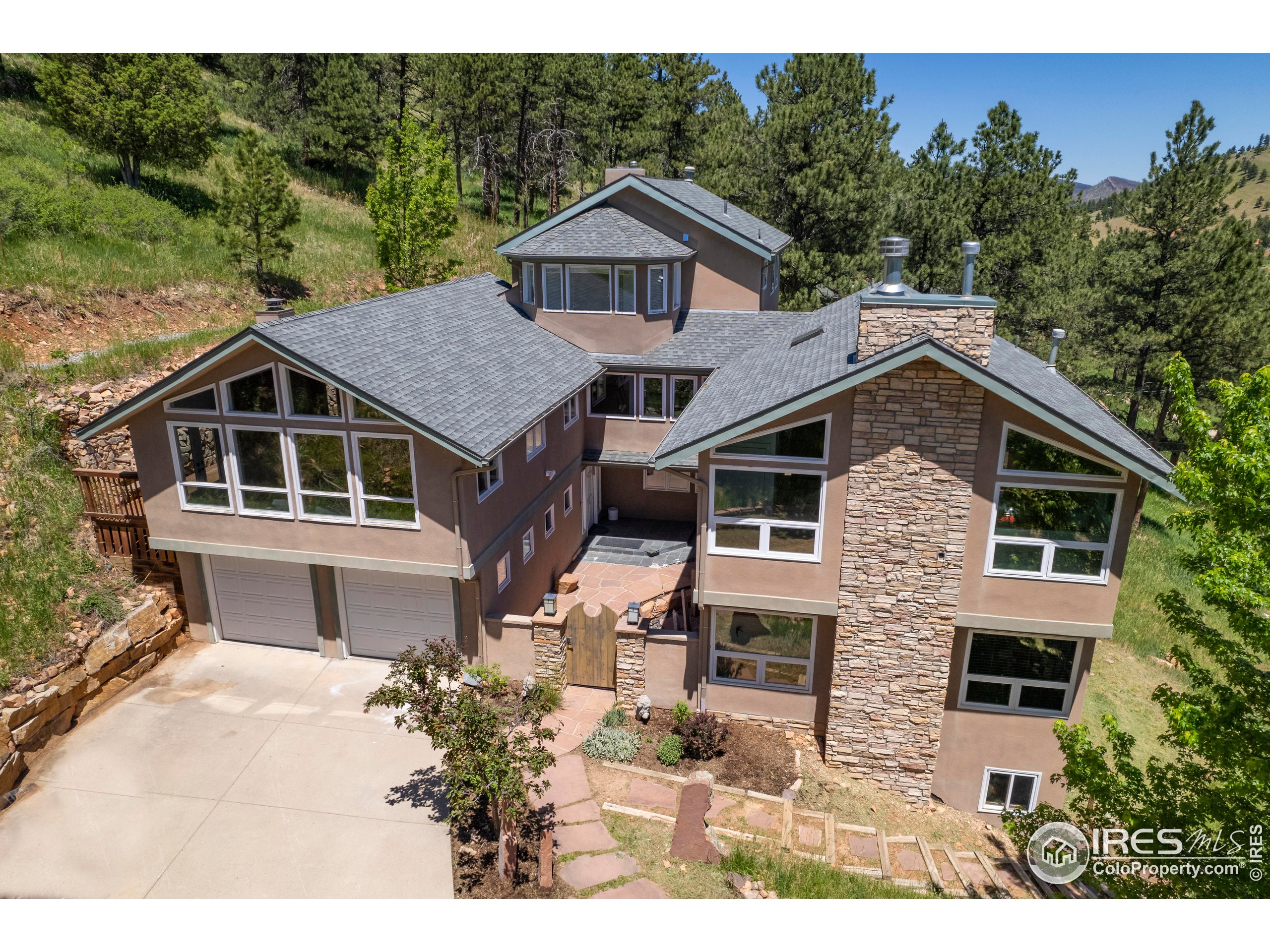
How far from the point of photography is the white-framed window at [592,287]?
22.6 metres

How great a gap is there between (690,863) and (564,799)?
8.28 feet

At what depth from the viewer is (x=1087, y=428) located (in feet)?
39.9

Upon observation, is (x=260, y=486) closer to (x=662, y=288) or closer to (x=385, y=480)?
(x=385, y=480)

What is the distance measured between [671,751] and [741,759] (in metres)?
1.40

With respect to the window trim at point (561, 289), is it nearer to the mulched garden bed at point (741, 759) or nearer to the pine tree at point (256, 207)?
the mulched garden bed at point (741, 759)

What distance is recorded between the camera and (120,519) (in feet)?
55.1

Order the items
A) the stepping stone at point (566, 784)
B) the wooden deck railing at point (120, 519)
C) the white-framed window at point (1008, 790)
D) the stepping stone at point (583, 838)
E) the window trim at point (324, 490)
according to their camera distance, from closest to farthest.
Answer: the stepping stone at point (583, 838) < the stepping stone at point (566, 784) < the window trim at point (324, 490) < the white-framed window at point (1008, 790) < the wooden deck railing at point (120, 519)

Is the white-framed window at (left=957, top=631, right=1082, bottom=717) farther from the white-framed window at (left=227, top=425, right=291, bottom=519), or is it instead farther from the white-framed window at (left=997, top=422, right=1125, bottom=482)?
the white-framed window at (left=227, top=425, right=291, bottom=519)

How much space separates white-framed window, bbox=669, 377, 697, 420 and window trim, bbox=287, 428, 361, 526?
1040 cm

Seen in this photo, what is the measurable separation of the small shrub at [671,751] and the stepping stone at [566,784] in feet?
4.87

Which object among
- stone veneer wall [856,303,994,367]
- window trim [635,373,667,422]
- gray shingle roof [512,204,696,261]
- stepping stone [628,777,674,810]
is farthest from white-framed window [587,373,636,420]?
stepping stone [628,777,674,810]

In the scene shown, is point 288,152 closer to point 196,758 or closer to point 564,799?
point 196,758

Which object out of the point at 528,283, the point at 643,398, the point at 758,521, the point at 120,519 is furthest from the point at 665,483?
the point at 120,519

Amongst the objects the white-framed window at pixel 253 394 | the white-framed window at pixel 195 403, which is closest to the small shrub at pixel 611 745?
the white-framed window at pixel 253 394
